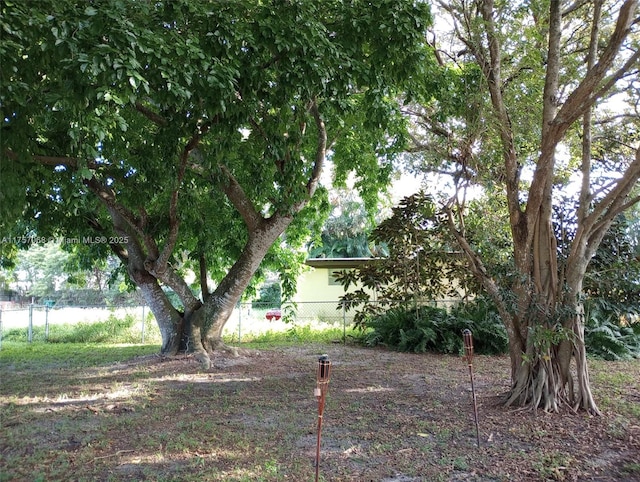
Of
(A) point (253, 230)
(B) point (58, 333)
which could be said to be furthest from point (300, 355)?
(B) point (58, 333)

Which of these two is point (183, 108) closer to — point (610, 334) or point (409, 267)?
point (409, 267)

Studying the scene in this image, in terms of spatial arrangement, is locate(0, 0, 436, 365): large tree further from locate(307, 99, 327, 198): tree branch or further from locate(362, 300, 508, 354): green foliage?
locate(362, 300, 508, 354): green foliage

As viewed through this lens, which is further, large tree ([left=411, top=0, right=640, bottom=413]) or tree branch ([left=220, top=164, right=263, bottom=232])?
tree branch ([left=220, top=164, right=263, bottom=232])

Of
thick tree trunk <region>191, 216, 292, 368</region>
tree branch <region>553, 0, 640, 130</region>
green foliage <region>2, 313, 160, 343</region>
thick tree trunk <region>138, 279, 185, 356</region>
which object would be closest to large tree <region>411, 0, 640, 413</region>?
tree branch <region>553, 0, 640, 130</region>

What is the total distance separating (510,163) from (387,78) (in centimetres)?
220

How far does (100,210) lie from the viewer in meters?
11.7

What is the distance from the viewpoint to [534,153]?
27.2 ft

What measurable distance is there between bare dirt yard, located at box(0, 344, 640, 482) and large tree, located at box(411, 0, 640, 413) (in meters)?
0.94

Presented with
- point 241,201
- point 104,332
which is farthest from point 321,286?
point 241,201

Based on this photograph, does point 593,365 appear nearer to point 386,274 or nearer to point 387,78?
point 386,274

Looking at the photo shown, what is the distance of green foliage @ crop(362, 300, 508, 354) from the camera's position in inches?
503

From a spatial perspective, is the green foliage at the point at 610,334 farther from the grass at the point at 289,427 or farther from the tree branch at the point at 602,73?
the tree branch at the point at 602,73

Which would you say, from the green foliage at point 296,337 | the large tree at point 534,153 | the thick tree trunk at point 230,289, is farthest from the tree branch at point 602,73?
the green foliage at point 296,337

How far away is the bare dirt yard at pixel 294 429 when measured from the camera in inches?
183
